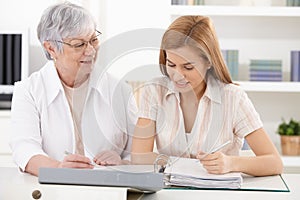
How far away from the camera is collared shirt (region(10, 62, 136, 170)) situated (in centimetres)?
142

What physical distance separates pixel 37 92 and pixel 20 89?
0.05 m

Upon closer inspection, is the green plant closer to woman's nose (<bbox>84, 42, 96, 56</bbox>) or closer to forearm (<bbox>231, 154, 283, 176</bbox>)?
forearm (<bbox>231, 154, 283, 176</bbox>)

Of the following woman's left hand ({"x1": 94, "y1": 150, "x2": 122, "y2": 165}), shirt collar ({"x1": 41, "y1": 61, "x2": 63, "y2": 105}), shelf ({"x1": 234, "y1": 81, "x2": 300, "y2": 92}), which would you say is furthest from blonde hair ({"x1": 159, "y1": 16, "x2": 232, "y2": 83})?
shelf ({"x1": 234, "y1": 81, "x2": 300, "y2": 92})

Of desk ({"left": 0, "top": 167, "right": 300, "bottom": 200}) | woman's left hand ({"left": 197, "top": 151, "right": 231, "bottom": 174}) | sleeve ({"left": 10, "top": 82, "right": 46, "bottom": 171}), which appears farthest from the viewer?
sleeve ({"left": 10, "top": 82, "right": 46, "bottom": 171})

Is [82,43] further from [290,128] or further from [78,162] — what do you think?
[290,128]

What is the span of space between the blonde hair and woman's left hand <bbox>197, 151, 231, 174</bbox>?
0.21 metres

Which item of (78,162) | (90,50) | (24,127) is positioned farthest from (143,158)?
(24,127)

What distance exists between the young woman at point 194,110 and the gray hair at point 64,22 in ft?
0.75

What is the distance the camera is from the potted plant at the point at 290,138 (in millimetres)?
3629

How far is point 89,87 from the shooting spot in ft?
4.66

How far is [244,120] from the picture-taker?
164 cm

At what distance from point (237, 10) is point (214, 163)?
232 cm

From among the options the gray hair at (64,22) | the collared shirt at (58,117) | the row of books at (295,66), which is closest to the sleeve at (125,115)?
the collared shirt at (58,117)

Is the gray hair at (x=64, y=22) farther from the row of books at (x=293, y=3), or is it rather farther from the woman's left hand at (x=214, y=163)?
the row of books at (x=293, y=3)
